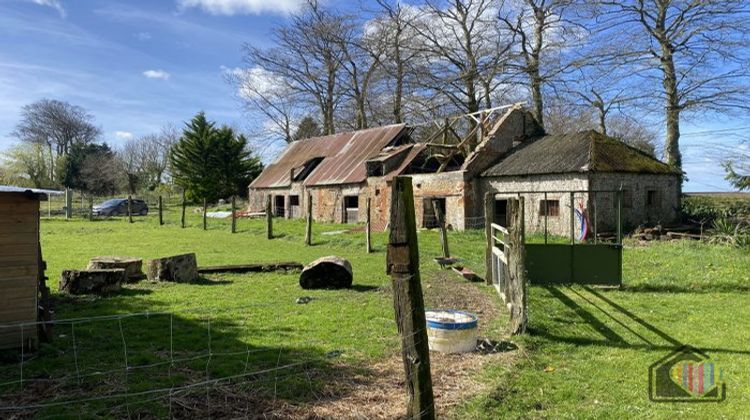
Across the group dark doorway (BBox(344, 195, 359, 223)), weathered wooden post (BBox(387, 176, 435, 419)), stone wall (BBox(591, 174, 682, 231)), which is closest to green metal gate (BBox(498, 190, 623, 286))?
weathered wooden post (BBox(387, 176, 435, 419))

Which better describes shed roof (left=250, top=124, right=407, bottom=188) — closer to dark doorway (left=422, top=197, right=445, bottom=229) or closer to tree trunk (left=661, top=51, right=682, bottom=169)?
dark doorway (left=422, top=197, right=445, bottom=229)

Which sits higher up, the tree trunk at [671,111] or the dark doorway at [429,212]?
the tree trunk at [671,111]

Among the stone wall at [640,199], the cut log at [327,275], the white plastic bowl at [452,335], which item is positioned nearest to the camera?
the white plastic bowl at [452,335]

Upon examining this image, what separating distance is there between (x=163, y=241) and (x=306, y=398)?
18518 millimetres

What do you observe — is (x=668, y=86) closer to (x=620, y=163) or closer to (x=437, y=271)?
(x=620, y=163)

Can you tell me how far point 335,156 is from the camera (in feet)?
113

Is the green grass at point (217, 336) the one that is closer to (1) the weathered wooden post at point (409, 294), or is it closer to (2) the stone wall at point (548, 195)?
(1) the weathered wooden post at point (409, 294)

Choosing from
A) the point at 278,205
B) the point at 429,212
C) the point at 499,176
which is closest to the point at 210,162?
the point at 278,205

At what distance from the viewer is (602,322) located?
8.28 metres

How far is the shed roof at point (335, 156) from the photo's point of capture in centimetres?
3114

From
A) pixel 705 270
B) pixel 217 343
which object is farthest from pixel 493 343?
pixel 705 270

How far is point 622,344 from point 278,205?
3157cm

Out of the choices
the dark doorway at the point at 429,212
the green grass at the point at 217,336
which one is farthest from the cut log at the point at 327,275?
the dark doorway at the point at 429,212

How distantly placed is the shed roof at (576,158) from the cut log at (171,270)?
50.4 ft
